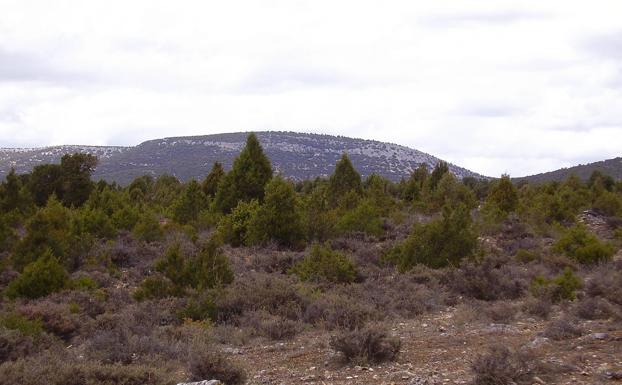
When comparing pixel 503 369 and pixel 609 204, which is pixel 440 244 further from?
pixel 609 204

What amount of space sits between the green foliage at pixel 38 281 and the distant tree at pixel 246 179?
12.7m

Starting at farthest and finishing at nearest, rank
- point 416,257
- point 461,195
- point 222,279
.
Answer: point 461,195
point 416,257
point 222,279

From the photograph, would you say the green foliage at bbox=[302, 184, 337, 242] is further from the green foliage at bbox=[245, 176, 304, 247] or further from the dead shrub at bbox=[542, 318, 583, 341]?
the dead shrub at bbox=[542, 318, 583, 341]

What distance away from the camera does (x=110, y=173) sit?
94.3 m

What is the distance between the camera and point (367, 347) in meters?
7.75

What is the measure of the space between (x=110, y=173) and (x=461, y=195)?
74.6 metres

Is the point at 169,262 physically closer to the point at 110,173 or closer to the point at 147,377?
the point at 147,377

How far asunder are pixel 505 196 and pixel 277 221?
14.6 meters

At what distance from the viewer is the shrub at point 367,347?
7.69m

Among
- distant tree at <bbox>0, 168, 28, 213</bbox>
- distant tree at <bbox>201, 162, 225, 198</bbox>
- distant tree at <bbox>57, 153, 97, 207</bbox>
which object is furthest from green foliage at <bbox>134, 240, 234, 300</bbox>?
Answer: distant tree at <bbox>201, 162, 225, 198</bbox>

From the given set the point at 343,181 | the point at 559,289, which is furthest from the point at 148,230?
the point at 343,181

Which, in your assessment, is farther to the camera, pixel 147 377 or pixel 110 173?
pixel 110 173

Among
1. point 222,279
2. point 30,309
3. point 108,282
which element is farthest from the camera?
point 108,282

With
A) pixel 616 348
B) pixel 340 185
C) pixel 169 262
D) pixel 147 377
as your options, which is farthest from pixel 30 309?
pixel 340 185
